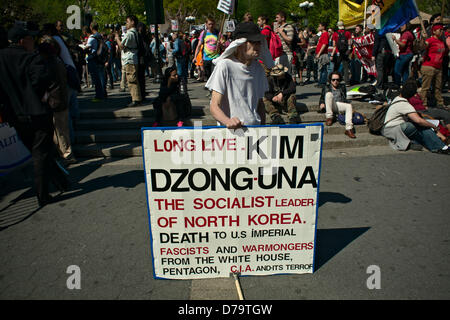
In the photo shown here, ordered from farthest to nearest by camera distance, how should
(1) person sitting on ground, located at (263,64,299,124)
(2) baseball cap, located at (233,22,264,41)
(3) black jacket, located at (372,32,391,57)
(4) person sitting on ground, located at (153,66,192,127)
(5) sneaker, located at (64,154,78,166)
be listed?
(3) black jacket, located at (372,32,391,57) < (1) person sitting on ground, located at (263,64,299,124) < (4) person sitting on ground, located at (153,66,192,127) < (5) sneaker, located at (64,154,78,166) < (2) baseball cap, located at (233,22,264,41)

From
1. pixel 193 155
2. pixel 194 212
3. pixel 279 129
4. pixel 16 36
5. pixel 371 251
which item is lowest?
pixel 371 251

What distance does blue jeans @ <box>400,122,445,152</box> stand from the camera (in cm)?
655

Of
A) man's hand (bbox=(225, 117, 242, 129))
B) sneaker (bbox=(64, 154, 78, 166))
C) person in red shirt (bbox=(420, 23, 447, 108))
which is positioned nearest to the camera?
man's hand (bbox=(225, 117, 242, 129))

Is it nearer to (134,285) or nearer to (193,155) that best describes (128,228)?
(134,285)

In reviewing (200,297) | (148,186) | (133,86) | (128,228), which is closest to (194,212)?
(148,186)

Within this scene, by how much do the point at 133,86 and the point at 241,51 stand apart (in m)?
5.77

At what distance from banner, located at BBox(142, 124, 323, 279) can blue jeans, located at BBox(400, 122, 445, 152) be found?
16.0ft

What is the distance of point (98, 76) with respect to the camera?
9188 mm

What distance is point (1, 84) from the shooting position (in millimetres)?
4430

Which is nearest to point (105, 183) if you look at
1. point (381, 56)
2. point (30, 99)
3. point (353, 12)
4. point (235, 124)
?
point (30, 99)

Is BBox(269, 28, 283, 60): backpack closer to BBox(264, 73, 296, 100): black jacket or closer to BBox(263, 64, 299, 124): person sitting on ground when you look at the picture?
BBox(263, 64, 299, 124): person sitting on ground

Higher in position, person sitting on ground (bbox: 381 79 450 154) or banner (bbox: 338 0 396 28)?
banner (bbox: 338 0 396 28)

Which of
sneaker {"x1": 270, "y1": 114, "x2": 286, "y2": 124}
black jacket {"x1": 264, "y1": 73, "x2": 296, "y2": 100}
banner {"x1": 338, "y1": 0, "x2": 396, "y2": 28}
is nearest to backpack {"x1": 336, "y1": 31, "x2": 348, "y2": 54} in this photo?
banner {"x1": 338, "y1": 0, "x2": 396, "y2": 28}

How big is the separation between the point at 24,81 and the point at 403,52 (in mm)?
9521
